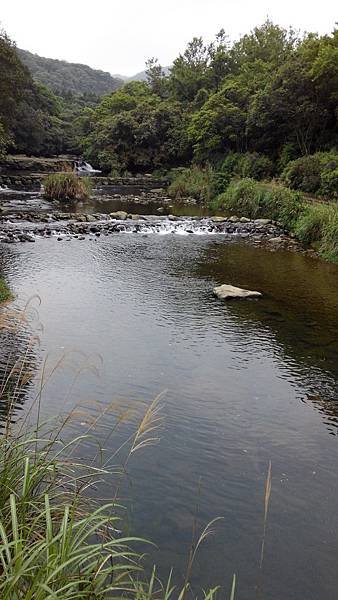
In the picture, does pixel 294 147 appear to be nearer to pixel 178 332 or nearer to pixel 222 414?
pixel 178 332

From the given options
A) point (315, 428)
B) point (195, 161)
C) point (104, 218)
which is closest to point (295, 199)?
point (104, 218)

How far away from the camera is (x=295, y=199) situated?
1833 centimetres

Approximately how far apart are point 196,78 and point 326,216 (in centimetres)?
3696

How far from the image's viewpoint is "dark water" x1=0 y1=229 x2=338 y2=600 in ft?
11.9

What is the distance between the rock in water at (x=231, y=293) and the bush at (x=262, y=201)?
8515 millimetres

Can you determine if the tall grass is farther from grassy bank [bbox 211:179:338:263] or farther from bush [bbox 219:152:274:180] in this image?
bush [bbox 219:152:274:180]

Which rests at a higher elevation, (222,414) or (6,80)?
(6,80)

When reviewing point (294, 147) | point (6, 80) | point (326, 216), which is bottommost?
point (326, 216)

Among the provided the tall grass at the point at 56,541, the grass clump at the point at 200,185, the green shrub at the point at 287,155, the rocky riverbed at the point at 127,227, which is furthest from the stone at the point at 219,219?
the tall grass at the point at 56,541

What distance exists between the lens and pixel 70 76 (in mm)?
101250

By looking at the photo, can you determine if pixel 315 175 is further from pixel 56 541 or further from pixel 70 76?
pixel 70 76

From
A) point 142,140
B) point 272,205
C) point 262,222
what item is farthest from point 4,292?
point 142,140

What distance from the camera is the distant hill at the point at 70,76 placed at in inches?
3672

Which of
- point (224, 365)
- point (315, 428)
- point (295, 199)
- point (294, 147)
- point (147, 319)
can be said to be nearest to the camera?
point (315, 428)
